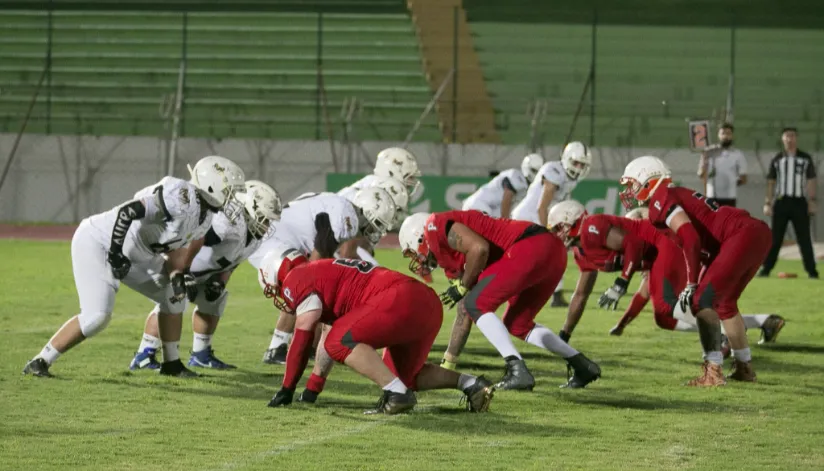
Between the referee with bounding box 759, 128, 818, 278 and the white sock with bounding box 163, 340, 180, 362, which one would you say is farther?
the referee with bounding box 759, 128, 818, 278

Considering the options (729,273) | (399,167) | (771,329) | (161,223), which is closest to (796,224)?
(771,329)

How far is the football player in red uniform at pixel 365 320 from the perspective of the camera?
7324 millimetres

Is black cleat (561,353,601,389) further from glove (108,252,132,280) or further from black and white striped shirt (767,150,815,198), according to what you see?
black and white striped shirt (767,150,815,198)

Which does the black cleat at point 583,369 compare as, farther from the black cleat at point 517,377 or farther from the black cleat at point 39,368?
the black cleat at point 39,368

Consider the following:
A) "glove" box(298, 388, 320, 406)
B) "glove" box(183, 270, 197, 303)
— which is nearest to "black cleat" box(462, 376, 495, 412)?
"glove" box(298, 388, 320, 406)

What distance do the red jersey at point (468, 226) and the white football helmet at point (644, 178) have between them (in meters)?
0.81

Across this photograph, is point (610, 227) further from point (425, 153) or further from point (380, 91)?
point (380, 91)

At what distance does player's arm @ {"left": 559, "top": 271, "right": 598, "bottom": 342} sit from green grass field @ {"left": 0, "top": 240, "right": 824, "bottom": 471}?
0.28m

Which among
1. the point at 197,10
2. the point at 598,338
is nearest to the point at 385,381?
the point at 598,338

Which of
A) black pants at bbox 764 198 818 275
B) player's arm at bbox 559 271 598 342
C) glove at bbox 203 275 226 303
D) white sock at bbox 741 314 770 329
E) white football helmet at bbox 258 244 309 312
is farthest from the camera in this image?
black pants at bbox 764 198 818 275

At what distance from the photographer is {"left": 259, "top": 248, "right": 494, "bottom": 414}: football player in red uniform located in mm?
→ 7324

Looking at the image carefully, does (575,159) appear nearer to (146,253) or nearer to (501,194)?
(501,194)

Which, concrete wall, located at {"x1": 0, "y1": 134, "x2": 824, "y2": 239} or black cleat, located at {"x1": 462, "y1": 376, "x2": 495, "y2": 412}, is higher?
black cleat, located at {"x1": 462, "y1": 376, "x2": 495, "y2": 412}

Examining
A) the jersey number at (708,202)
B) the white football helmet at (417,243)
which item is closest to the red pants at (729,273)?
the jersey number at (708,202)
